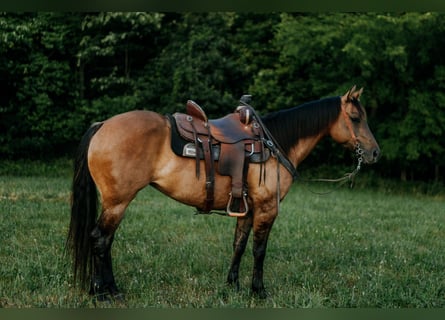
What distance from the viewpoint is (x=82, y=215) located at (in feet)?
14.8

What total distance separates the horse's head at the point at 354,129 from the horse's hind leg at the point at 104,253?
2502 mm

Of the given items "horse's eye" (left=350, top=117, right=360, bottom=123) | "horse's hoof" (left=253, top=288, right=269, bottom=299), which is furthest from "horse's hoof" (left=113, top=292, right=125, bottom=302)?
"horse's eye" (left=350, top=117, right=360, bottom=123)

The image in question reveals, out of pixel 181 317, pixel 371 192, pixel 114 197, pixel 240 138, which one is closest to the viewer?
pixel 181 317

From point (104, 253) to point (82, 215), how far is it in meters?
0.42

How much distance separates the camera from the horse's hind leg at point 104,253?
439cm

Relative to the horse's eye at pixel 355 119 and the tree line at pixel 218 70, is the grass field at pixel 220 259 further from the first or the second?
the tree line at pixel 218 70

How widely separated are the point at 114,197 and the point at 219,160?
3.50ft

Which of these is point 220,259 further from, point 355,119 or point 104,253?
point 355,119

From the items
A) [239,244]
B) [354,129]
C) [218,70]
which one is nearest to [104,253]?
[239,244]

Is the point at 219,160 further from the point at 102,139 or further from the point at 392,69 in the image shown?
the point at 392,69

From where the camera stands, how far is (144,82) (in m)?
20.7

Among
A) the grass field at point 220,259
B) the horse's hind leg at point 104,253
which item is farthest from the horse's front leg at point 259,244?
the horse's hind leg at point 104,253

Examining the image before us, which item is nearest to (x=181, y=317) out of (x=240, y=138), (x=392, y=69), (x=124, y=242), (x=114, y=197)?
(x=114, y=197)

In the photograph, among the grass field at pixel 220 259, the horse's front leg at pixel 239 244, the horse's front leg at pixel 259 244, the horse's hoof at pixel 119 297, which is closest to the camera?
the horse's hoof at pixel 119 297
